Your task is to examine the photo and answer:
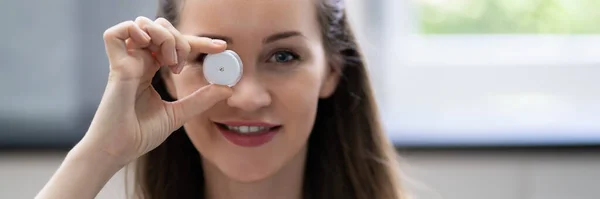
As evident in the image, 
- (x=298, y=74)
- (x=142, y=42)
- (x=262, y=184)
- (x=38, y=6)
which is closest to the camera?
(x=142, y=42)

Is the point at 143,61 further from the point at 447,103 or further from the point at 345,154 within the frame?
the point at 447,103

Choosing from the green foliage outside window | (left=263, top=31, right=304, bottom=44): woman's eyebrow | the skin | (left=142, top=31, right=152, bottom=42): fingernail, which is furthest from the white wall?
(left=142, top=31, right=152, bottom=42): fingernail

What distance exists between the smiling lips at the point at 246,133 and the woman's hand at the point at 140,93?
79 millimetres

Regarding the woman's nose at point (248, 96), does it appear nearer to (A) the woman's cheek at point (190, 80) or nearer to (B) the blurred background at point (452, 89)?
(A) the woman's cheek at point (190, 80)

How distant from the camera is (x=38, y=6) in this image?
56.1 inches

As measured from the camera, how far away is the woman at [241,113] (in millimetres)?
839

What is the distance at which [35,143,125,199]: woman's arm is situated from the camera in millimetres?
825

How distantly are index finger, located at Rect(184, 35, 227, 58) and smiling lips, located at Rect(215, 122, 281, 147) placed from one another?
5.6 inches

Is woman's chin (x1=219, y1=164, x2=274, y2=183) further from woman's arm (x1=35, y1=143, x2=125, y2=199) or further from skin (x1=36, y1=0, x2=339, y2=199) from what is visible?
woman's arm (x1=35, y1=143, x2=125, y2=199)

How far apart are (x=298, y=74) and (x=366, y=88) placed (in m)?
0.20

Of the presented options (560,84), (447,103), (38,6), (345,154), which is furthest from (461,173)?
(38,6)

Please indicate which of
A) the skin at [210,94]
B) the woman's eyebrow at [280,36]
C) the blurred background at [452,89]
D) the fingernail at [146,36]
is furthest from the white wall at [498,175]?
the fingernail at [146,36]

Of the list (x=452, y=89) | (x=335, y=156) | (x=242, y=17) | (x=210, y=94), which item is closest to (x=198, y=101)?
(x=210, y=94)

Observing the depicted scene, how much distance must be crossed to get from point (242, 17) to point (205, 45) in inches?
3.2
